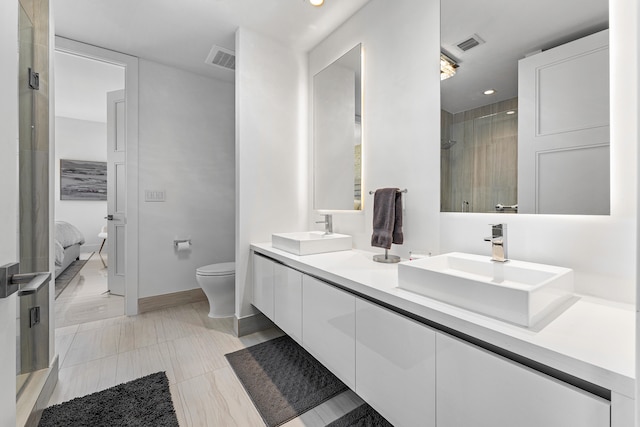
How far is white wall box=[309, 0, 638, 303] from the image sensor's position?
0.98 m

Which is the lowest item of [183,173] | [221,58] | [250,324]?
[250,324]

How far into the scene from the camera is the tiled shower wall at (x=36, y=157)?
4.83 feet

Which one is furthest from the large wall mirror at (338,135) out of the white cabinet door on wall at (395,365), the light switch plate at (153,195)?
the light switch plate at (153,195)

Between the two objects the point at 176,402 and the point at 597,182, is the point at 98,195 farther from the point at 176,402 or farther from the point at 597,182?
the point at 597,182

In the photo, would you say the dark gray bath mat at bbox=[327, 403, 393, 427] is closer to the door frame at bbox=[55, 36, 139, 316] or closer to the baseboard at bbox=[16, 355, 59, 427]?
the baseboard at bbox=[16, 355, 59, 427]

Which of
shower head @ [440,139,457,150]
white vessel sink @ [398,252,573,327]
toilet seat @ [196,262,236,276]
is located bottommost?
toilet seat @ [196,262,236,276]

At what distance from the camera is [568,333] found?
2.44 ft

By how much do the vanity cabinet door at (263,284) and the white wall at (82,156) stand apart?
4987mm

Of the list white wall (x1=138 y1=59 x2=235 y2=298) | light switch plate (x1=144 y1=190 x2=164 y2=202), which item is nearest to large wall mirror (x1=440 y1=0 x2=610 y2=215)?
white wall (x1=138 y1=59 x2=235 y2=298)

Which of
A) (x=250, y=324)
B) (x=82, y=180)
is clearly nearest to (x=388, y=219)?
(x=250, y=324)

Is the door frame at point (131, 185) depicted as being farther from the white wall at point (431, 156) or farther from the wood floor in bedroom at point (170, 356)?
the white wall at point (431, 156)

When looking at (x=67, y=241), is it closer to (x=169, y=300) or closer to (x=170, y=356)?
(x=169, y=300)

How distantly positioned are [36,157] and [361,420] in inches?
87.1

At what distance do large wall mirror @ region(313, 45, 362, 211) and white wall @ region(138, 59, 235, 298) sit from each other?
50.4 inches
